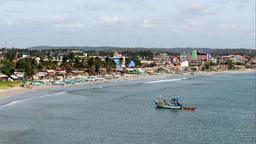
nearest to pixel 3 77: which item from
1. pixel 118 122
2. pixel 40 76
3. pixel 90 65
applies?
pixel 40 76

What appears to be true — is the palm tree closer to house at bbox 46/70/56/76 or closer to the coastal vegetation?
house at bbox 46/70/56/76

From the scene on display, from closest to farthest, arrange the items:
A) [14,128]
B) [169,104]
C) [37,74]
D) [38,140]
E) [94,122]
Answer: [38,140] < [14,128] < [94,122] < [169,104] < [37,74]

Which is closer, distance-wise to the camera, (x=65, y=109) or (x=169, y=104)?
(x=65, y=109)

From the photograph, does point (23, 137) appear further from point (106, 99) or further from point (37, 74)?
point (37, 74)

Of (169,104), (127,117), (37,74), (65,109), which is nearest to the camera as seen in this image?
(127,117)

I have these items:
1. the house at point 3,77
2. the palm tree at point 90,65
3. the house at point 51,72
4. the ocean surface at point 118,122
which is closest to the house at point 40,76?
the house at point 51,72

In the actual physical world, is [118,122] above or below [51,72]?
below

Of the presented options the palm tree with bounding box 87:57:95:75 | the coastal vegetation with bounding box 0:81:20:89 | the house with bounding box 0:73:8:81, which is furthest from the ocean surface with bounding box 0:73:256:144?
the palm tree with bounding box 87:57:95:75

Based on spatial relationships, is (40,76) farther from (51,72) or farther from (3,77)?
(3,77)

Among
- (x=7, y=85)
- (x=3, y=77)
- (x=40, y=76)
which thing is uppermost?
(x=3, y=77)

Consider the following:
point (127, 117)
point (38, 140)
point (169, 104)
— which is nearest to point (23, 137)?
point (38, 140)
